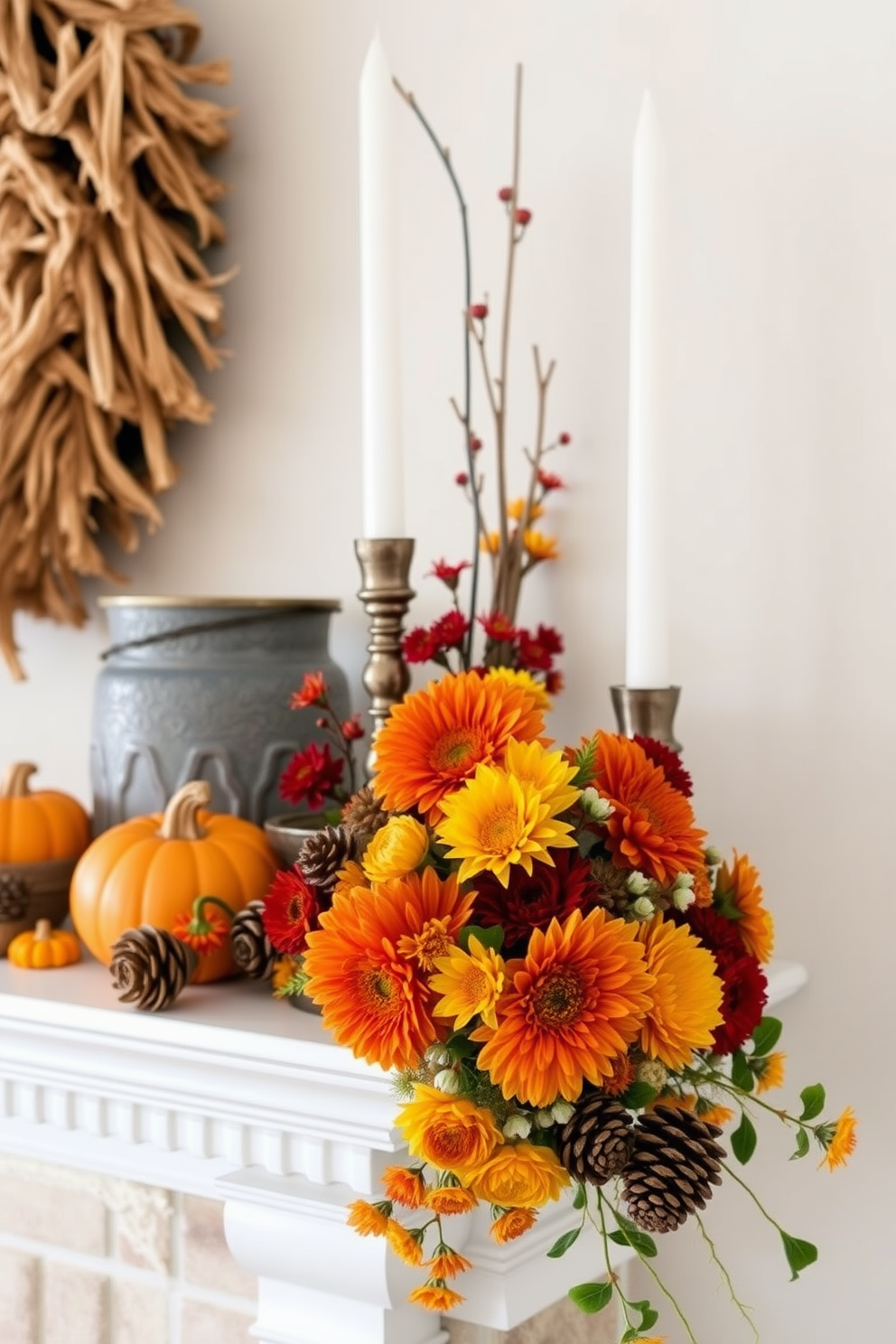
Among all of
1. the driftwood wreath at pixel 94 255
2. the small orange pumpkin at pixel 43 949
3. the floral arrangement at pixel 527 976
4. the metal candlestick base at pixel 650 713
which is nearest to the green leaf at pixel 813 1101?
the floral arrangement at pixel 527 976

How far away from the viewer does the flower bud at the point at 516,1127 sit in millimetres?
545

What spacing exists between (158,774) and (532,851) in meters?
0.44

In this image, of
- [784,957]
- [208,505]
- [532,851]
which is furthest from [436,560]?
[532,851]

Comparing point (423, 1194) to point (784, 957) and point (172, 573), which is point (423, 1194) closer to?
point (784, 957)

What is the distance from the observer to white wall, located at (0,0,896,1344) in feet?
2.73

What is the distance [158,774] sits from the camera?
3.05 ft

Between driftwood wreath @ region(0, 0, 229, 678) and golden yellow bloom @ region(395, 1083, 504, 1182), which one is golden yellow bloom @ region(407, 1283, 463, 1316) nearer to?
golden yellow bloom @ region(395, 1083, 504, 1182)

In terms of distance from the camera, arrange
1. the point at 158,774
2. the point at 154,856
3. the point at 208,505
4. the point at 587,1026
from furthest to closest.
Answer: the point at 208,505, the point at 158,774, the point at 154,856, the point at 587,1026

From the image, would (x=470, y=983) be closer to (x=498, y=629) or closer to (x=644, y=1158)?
(x=644, y=1158)

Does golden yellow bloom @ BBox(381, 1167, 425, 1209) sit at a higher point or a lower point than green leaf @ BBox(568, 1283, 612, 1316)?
higher

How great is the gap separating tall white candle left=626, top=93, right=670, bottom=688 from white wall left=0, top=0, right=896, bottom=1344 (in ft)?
0.32

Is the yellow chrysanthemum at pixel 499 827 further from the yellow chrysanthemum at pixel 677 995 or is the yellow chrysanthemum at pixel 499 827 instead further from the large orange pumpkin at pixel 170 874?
the large orange pumpkin at pixel 170 874

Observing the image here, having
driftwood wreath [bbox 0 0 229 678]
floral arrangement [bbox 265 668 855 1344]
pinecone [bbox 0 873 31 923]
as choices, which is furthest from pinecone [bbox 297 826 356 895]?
driftwood wreath [bbox 0 0 229 678]

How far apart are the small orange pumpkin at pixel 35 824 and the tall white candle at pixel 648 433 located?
1.31 feet
